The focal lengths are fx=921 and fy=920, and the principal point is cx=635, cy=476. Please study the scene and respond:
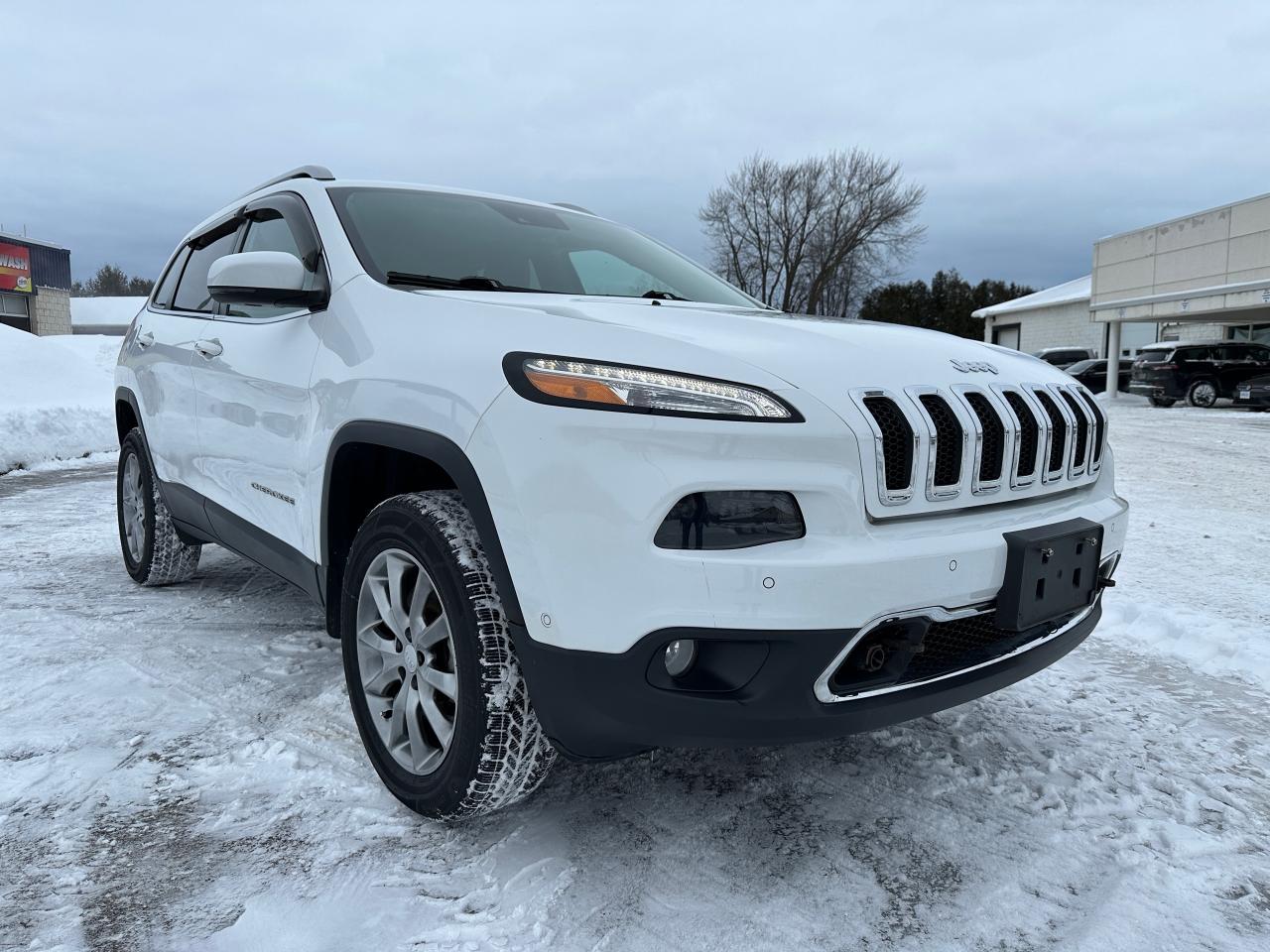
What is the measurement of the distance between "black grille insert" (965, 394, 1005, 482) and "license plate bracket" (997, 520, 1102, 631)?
0.49ft

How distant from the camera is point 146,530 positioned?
4.39 metres

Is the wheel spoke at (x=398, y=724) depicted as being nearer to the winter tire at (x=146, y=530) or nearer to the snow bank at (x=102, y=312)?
the winter tire at (x=146, y=530)

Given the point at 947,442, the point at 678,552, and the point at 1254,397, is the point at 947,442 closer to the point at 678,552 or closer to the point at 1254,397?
the point at 678,552

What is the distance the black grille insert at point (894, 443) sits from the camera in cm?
189

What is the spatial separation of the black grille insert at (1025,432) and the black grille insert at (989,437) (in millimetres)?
86

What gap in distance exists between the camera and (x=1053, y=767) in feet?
8.62

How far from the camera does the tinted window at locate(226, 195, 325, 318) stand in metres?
2.82

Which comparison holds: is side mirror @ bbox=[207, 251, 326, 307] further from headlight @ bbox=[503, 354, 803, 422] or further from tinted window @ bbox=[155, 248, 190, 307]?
tinted window @ bbox=[155, 248, 190, 307]

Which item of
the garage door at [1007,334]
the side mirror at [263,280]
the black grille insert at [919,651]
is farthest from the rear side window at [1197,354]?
the side mirror at [263,280]

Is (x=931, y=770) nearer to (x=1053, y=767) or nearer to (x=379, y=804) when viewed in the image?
(x=1053, y=767)

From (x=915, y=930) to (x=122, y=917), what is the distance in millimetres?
1643

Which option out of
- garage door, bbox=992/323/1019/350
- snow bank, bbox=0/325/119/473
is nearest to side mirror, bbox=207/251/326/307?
snow bank, bbox=0/325/119/473

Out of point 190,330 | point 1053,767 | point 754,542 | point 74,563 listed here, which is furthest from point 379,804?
point 74,563

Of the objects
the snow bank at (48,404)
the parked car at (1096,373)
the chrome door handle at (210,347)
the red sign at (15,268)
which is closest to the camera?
the chrome door handle at (210,347)
